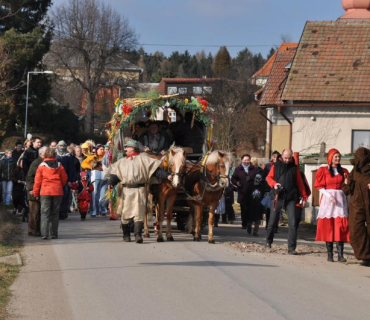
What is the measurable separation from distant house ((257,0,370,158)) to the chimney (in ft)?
15.7

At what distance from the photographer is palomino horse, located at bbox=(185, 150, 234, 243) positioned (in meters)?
15.9

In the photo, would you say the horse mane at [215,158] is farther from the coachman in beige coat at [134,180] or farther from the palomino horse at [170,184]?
the coachman in beige coat at [134,180]

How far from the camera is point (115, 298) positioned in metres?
9.58

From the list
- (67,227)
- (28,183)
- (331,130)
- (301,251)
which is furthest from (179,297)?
(331,130)

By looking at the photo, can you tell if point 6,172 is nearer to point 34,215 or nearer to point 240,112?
point 34,215

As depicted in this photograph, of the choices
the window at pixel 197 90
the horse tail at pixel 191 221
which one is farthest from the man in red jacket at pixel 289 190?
the window at pixel 197 90

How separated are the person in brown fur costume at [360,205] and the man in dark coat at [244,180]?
5808 millimetres

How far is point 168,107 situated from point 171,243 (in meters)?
3.35

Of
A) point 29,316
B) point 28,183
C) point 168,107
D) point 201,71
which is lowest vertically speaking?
A: point 29,316

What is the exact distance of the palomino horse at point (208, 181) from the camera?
15.9 metres

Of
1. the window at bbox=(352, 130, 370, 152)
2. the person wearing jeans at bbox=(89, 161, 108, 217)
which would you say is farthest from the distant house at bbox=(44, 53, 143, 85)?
the person wearing jeans at bbox=(89, 161, 108, 217)

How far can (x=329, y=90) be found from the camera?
111 feet

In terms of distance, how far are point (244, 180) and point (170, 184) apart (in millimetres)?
4054

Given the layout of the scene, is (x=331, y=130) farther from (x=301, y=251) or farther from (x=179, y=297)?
(x=179, y=297)
